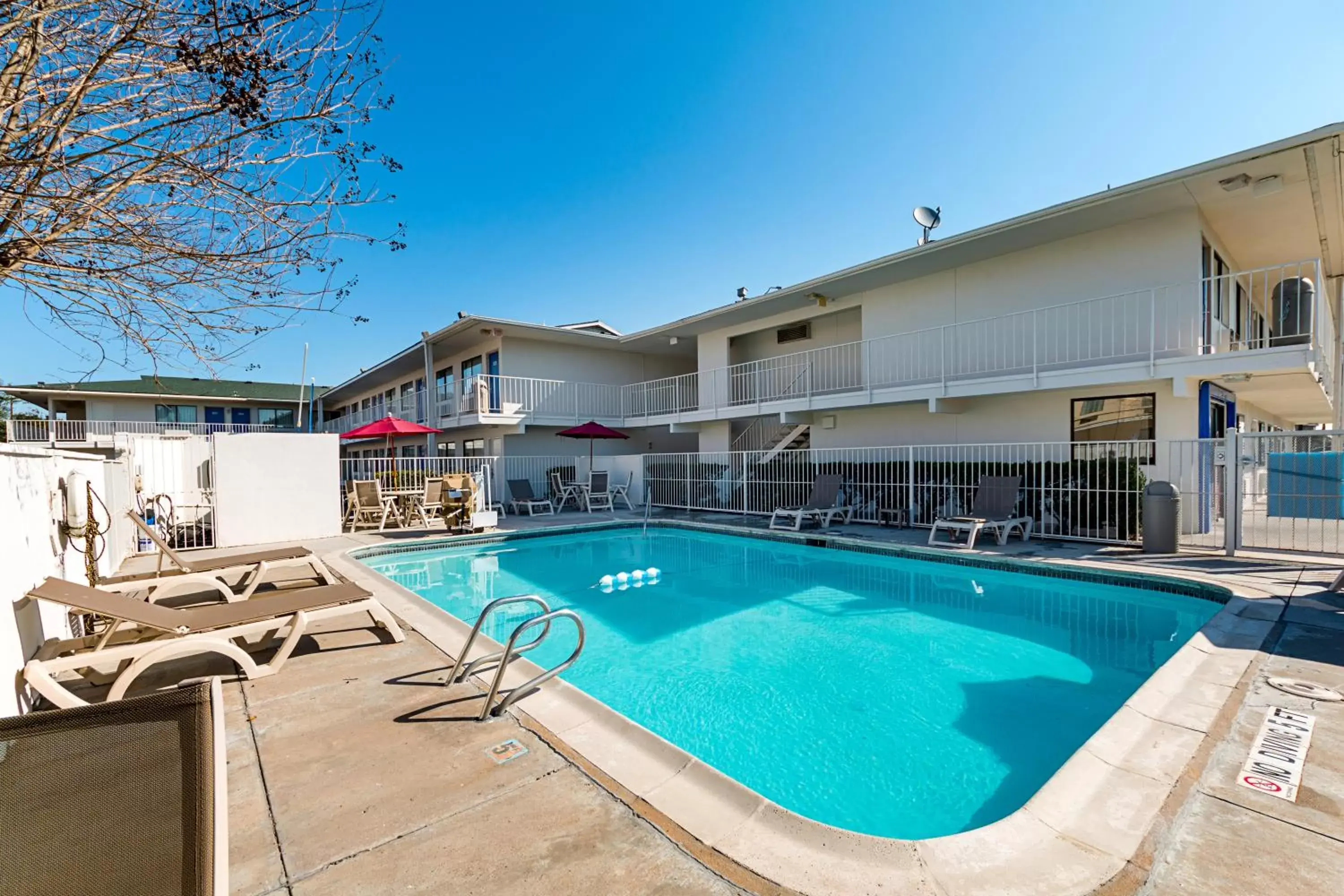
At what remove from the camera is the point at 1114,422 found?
11.3 m

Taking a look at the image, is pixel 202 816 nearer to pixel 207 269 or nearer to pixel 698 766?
pixel 698 766

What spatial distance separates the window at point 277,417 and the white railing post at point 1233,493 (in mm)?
41521

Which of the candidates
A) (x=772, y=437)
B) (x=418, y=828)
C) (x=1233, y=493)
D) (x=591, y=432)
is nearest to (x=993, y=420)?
(x=1233, y=493)

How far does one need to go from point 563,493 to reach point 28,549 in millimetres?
13773

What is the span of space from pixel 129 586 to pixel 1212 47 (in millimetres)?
14804

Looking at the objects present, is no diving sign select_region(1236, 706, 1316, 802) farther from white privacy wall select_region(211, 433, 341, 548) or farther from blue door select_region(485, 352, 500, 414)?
blue door select_region(485, 352, 500, 414)

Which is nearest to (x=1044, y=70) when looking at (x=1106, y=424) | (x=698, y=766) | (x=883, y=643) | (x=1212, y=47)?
(x=1212, y=47)

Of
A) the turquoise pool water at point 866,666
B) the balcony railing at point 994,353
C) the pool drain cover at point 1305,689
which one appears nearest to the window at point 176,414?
the balcony railing at point 994,353

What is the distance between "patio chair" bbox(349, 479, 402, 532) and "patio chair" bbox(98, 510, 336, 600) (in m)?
4.98

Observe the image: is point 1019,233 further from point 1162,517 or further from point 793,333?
point 793,333

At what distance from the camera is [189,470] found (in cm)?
1287

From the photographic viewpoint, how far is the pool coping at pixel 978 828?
2154 mm

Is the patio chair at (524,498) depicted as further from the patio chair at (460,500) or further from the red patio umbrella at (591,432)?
the patio chair at (460,500)

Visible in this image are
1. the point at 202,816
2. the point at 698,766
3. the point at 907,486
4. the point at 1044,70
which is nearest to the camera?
the point at 202,816
